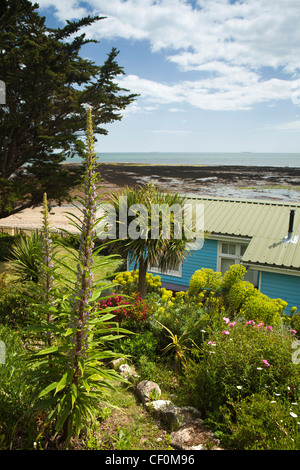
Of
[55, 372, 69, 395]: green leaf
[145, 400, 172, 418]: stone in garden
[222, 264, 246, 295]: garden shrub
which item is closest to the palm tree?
[222, 264, 246, 295]: garden shrub

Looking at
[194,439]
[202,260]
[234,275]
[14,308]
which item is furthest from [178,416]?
[202,260]

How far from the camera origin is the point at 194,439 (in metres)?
3.61

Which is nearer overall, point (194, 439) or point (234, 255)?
point (194, 439)

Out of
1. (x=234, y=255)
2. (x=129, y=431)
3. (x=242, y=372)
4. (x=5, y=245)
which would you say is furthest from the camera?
(x=5, y=245)

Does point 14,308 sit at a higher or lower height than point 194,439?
higher

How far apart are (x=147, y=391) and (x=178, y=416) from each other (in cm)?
69

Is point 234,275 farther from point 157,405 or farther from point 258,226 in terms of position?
point 258,226

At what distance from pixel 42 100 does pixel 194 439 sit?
46.8ft

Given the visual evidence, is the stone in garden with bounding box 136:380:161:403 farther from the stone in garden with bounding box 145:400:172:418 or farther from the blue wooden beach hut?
the blue wooden beach hut

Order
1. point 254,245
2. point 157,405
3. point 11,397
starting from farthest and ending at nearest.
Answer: point 254,245 < point 157,405 < point 11,397

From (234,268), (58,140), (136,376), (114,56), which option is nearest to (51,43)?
(114,56)

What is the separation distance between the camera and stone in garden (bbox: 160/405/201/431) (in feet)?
12.6

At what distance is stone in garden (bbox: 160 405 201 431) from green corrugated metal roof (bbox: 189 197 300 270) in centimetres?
735

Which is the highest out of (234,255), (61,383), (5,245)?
(61,383)
